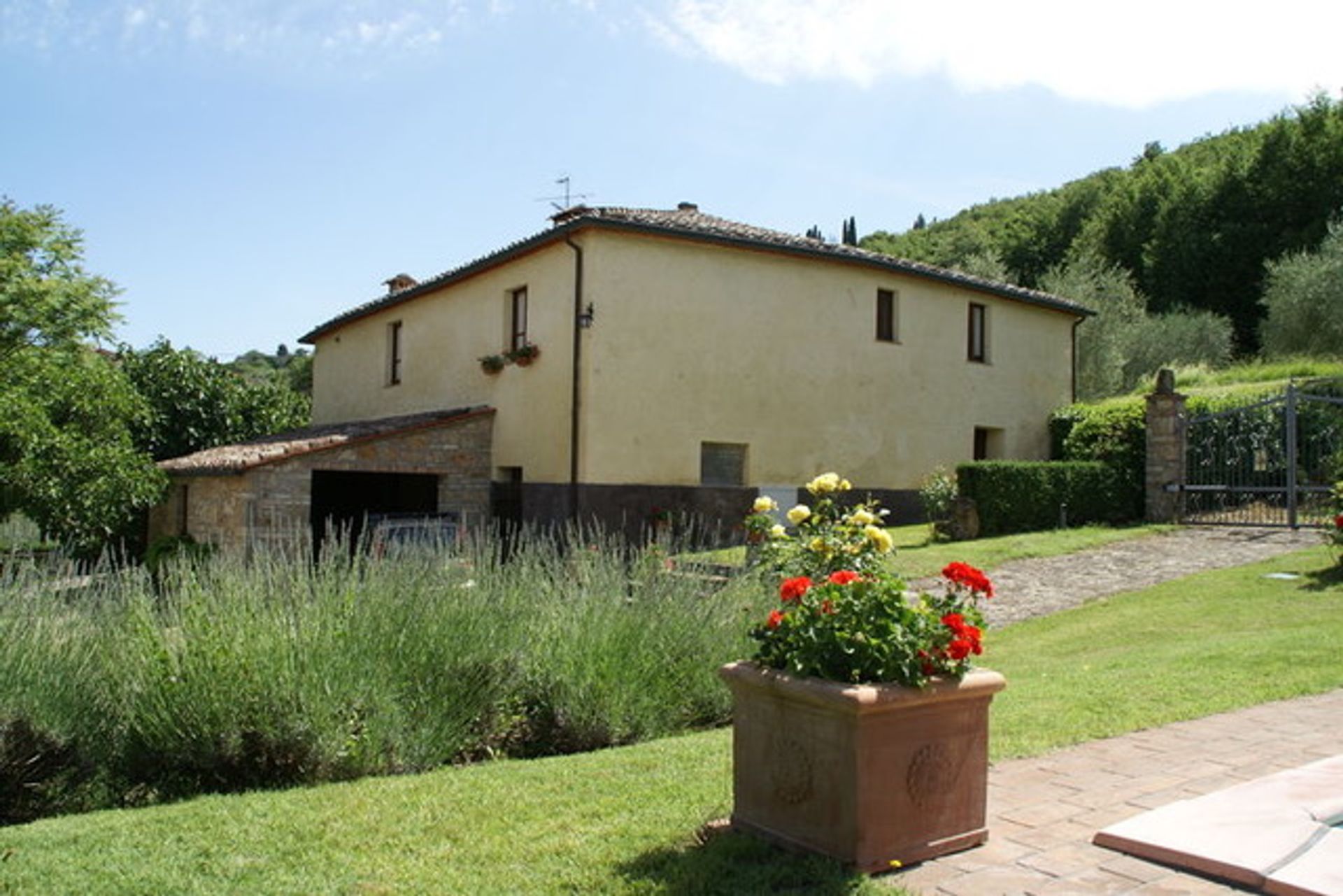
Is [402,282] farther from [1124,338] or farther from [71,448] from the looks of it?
[1124,338]

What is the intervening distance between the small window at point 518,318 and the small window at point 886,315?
6370 millimetres

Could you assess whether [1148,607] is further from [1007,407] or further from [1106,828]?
[1007,407]

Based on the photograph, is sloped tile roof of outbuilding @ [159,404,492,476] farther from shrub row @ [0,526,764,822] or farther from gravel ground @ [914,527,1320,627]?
shrub row @ [0,526,764,822]

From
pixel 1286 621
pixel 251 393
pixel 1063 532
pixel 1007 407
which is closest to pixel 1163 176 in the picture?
pixel 1007 407

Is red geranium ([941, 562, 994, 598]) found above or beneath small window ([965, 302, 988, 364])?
beneath

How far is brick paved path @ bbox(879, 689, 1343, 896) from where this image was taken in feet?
10.9

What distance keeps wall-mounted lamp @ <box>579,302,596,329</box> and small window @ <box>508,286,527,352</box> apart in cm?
226

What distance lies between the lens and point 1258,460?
1759 centimetres

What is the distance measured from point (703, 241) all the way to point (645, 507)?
4.27 meters

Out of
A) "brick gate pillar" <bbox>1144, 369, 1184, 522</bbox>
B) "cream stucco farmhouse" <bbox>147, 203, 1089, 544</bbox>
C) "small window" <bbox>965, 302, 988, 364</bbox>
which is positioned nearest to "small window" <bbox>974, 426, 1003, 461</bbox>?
"cream stucco farmhouse" <bbox>147, 203, 1089, 544</bbox>

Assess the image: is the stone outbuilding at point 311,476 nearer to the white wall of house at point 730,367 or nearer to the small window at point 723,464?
the white wall of house at point 730,367

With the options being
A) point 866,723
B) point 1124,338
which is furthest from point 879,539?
point 1124,338

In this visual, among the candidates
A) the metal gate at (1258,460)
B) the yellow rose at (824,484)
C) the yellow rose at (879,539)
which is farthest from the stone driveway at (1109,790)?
the metal gate at (1258,460)

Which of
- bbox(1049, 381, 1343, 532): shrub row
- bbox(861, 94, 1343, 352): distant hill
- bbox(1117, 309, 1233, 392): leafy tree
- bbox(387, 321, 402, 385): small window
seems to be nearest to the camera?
bbox(1049, 381, 1343, 532): shrub row
